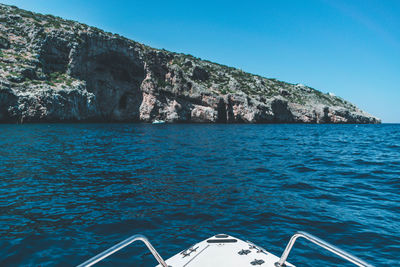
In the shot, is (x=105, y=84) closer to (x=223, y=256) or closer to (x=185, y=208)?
(x=185, y=208)

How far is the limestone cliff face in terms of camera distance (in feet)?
154

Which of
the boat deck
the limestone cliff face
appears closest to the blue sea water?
the boat deck

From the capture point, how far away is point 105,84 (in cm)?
6425

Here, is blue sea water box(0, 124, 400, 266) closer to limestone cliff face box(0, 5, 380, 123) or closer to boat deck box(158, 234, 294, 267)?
boat deck box(158, 234, 294, 267)

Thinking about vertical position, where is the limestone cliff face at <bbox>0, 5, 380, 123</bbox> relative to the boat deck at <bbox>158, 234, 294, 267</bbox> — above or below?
above

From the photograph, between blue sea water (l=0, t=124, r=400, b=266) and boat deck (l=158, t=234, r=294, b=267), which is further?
blue sea water (l=0, t=124, r=400, b=266)

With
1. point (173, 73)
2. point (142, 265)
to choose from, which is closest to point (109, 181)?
point (142, 265)

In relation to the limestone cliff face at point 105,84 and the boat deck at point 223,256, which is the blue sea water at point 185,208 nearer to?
the boat deck at point 223,256

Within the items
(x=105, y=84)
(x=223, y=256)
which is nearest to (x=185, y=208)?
(x=223, y=256)

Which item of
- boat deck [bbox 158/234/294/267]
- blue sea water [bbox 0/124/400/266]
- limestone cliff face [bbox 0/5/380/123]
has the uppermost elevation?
limestone cliff face [bbox 0/5/380/123]

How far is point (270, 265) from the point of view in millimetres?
3312

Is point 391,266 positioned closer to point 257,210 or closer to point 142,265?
point 257,210

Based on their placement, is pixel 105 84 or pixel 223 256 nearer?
pixel 223 256

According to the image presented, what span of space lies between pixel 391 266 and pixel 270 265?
2786 millimetres
